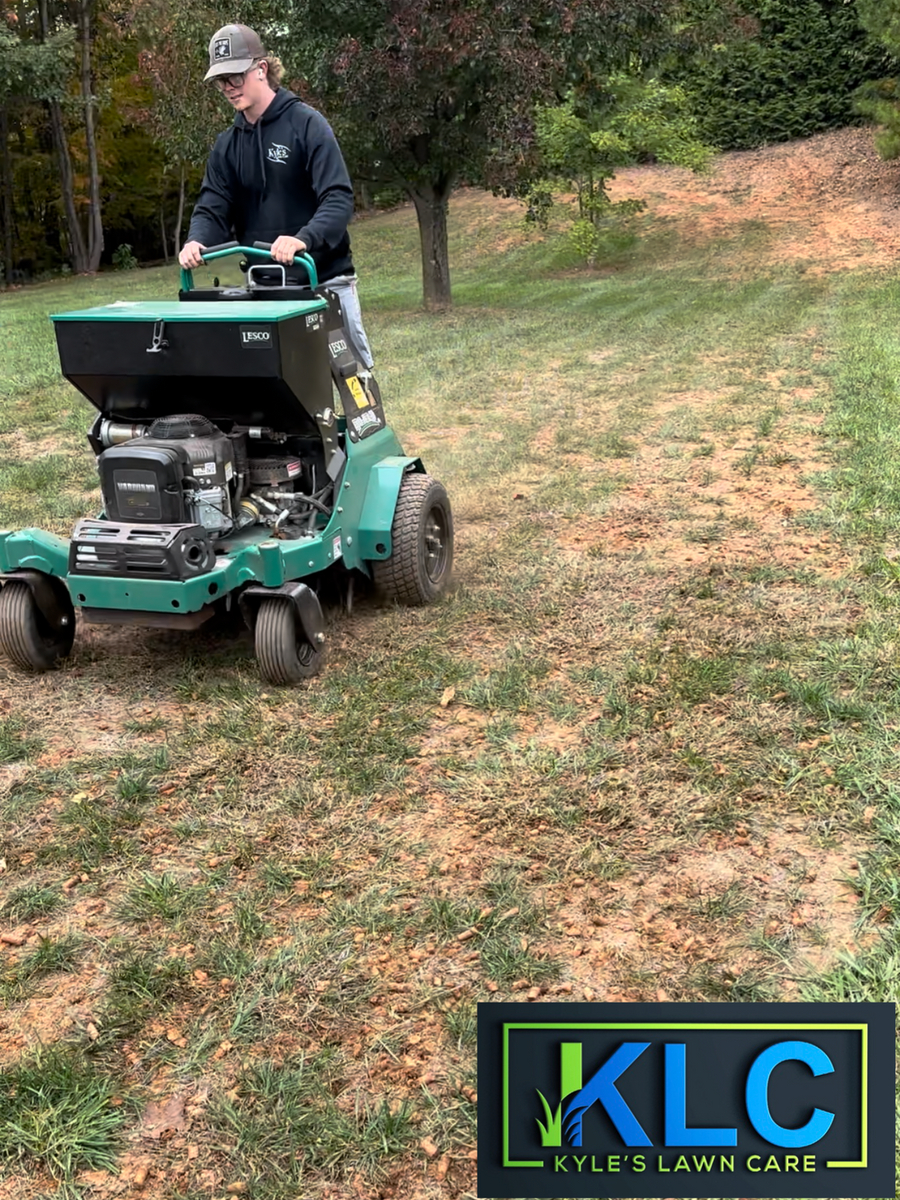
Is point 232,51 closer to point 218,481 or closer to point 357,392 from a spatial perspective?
point 357,392

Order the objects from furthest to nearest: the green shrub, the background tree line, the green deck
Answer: the green shrub
the background tree line
the green deck

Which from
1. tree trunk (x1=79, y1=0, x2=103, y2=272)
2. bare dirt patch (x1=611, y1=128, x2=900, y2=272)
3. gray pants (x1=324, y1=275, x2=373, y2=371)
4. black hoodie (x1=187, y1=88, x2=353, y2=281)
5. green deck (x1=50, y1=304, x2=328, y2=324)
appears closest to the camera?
green deck (x1=50, y1=304, x2=328, y2=324)

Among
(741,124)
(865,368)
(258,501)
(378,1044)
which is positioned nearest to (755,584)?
(258,501)

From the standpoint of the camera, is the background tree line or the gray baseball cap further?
the background tree line

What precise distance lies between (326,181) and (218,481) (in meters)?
1.21

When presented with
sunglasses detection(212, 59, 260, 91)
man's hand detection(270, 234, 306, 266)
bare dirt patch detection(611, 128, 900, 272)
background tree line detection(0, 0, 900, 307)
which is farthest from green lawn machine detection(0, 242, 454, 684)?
bare dirt patch detection(611, 128, 900, 272)

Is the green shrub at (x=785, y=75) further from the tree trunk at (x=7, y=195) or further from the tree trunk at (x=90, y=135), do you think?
the tree trunk at (x=7, y=195)

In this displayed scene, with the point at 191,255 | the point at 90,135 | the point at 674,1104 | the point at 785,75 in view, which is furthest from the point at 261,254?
the point at 90,135

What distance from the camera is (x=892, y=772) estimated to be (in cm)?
327

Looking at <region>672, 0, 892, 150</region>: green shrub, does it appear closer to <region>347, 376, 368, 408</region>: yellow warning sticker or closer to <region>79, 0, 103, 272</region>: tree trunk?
<region>79, 0, 103, 272</region>: tree trunk

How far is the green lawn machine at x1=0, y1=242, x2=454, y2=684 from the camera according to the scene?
3814 mm

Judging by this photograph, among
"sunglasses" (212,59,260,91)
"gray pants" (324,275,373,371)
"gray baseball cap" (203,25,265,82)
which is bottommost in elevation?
"gray pants" (324,275,373,371)

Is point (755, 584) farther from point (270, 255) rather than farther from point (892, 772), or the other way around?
point (270, 255)

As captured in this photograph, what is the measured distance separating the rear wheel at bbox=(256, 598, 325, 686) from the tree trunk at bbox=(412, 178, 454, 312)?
11.5 m
